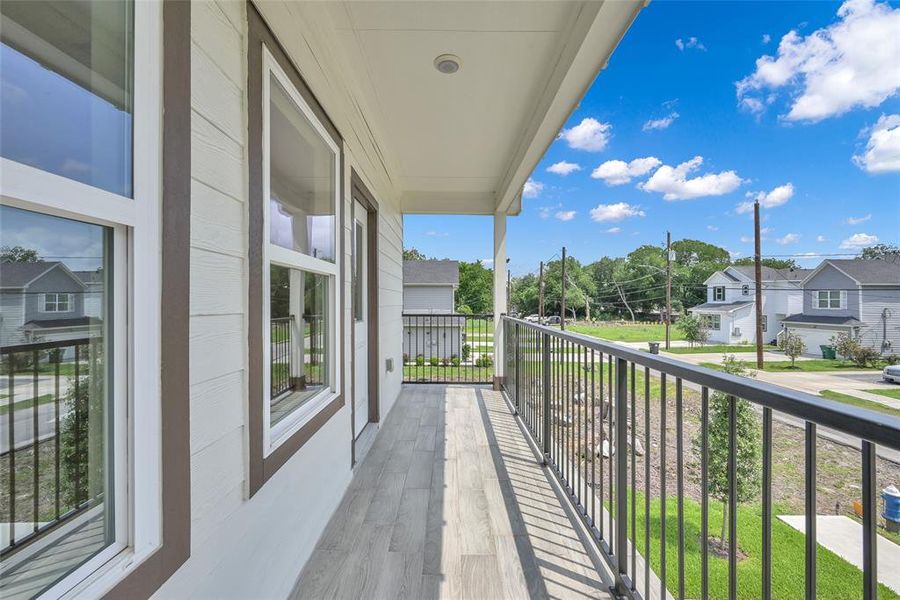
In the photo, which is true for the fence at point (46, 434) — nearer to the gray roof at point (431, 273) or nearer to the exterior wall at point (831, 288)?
the gray roof at point (431, 273)

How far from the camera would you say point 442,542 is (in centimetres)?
186

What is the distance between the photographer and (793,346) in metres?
11.8

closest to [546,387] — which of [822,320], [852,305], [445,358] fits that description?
[445,358]

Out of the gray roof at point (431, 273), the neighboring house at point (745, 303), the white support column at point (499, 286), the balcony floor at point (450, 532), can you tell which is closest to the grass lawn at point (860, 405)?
the balcony floor at point (450, 532)

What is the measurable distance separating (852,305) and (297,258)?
52.3 ft

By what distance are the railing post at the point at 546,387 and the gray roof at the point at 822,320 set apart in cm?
1267

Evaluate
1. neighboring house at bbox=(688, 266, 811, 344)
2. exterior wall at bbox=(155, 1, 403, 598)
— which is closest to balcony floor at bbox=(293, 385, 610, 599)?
exterior wall at bbox=(155, 1, 403, 598)

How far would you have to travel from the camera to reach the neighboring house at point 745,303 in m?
18.1

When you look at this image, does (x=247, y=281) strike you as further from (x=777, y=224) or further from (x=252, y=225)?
(x=777, y=224)

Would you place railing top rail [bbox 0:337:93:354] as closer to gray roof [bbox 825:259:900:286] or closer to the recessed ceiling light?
the recessed ceiling light

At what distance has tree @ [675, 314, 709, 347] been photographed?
20609 millimetres

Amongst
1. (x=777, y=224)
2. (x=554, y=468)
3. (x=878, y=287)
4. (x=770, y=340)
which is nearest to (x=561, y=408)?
(x=554, y=468)

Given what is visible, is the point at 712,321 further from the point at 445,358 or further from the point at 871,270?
the point at 445,358

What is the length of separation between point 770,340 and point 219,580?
23963mm
